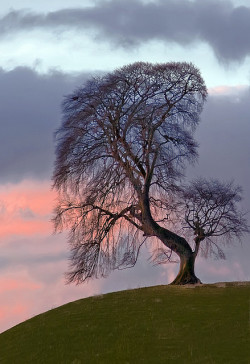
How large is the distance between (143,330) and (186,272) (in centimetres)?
1242

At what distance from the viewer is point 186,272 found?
39781mm

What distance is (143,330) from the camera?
91.3ft

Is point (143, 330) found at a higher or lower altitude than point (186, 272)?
lower

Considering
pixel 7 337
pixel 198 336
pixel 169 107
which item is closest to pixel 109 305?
pixel 7 337

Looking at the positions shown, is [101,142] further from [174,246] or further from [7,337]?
[7,337]

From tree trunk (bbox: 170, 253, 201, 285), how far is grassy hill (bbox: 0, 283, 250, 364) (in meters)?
2.70

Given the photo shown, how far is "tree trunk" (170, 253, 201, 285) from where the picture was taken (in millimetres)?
39472

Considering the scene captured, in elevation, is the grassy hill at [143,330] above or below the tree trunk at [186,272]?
below

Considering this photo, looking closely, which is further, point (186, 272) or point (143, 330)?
point (186, 272)

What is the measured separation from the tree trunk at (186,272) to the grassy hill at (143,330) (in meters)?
2.70

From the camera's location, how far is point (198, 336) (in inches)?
1037

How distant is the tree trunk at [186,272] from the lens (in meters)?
39.5

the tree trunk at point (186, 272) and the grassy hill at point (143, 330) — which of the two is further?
the tree trunk at point (186, 272)

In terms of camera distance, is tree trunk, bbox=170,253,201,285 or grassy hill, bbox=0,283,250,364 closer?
grassy hill, bbox=0,283,250,364
